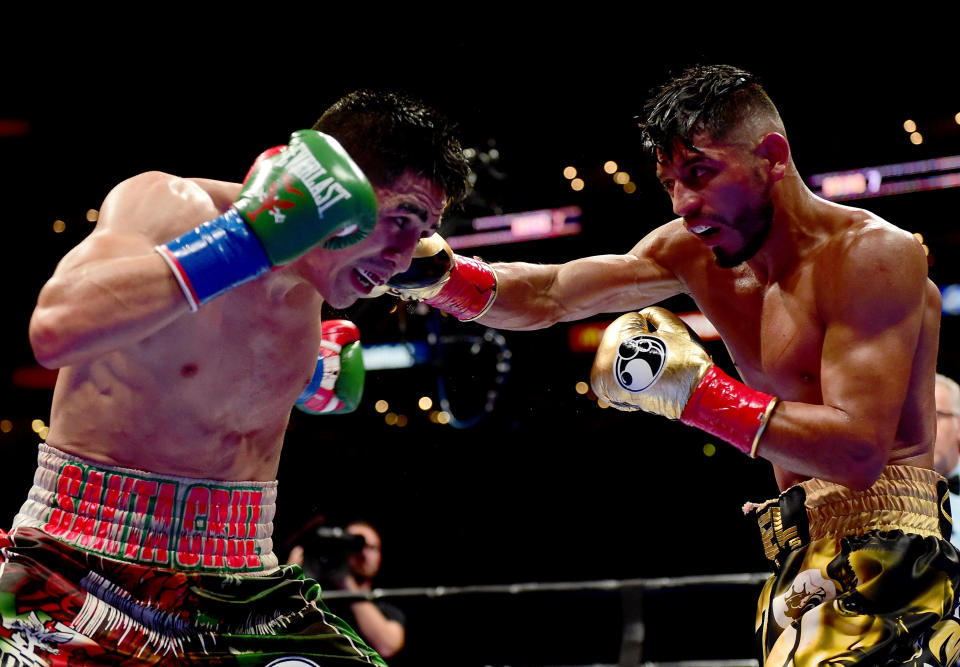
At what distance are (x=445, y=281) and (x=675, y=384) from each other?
704 millimetres

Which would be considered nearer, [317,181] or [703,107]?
[317,181]

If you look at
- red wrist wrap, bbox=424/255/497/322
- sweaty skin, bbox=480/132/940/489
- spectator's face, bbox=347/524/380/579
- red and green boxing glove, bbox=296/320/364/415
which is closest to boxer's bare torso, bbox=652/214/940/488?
sweaty skin, bbox=480/132/940/489

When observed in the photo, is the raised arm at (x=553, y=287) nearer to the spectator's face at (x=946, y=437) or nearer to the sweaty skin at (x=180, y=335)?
the sweaty skin at (x=180, y=335)

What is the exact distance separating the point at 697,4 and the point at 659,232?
428 centimetres

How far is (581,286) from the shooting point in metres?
2.71

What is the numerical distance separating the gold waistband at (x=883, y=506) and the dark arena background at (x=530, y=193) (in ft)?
10.7

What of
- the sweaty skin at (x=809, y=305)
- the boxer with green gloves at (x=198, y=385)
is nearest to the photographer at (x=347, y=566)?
the sweaty skin at (x=809, y=305)

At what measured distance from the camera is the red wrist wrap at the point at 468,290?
2.57 meters

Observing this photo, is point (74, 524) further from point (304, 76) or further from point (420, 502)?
point (420, 502)

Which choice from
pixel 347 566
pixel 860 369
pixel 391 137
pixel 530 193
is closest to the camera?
pixel 391 137

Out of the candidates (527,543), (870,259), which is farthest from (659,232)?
(527,543)

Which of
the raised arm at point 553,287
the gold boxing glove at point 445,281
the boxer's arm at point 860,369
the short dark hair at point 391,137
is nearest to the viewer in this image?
the short dark hair at point 391,137

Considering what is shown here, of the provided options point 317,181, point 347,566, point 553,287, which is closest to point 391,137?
point 317,181

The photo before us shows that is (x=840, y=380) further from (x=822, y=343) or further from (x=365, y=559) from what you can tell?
(x=365, y=559)
